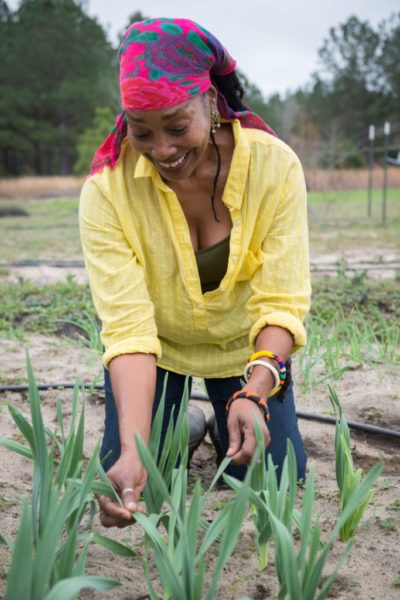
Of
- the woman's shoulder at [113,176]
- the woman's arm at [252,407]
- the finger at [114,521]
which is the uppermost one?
the woman's shoulder at [113,176]

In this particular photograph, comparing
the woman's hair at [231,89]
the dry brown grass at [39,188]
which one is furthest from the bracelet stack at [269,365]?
the dry brown grass at [39,188]

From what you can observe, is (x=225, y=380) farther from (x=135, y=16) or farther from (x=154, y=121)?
(x=135, y=16)

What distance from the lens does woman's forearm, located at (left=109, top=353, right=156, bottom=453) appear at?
1706mm

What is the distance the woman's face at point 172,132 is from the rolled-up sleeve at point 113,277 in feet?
0.90

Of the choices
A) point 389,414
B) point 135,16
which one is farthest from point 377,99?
point 389,414

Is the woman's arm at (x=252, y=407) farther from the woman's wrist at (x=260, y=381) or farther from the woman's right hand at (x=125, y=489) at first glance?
the woman's right hand at (x=125, y=489)

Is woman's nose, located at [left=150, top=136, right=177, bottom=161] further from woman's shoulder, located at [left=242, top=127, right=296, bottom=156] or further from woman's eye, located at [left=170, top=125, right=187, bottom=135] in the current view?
woman's shoulder, located at [left=242, top=127, right=296, bottom=156]

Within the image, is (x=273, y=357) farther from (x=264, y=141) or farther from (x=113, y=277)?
(x=264, y=141)

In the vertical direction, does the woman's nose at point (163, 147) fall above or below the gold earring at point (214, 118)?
below

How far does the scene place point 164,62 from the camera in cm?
169

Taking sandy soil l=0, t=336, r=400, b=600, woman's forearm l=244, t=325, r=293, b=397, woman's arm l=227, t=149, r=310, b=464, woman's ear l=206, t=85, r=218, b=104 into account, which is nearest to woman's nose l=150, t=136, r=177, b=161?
woman's ear l=206, t=85, r=218, b=104

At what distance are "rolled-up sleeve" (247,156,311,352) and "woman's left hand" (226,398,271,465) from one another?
32cm

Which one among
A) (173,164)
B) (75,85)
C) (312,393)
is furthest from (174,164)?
(75,85)

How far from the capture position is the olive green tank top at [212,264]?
2115 millimetres
